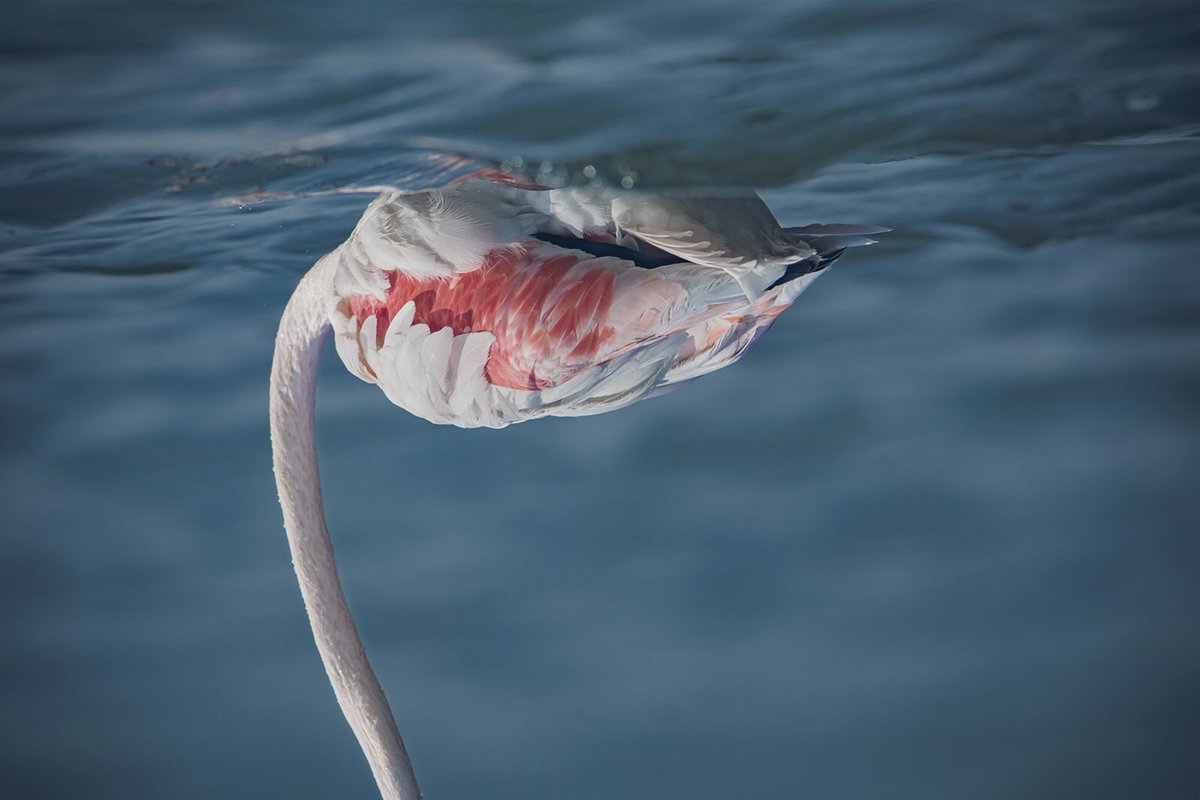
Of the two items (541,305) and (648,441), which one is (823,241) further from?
(648,441)

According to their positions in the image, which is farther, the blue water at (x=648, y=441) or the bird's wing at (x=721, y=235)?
the blue water at (x=648, y=441)

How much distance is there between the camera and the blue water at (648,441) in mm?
2285

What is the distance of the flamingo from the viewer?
2.18 m

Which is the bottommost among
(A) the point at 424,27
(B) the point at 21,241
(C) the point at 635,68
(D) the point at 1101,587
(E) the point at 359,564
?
(D) the point at 1101,587

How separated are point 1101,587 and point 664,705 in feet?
4.05

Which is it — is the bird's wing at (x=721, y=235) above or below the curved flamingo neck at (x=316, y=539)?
above

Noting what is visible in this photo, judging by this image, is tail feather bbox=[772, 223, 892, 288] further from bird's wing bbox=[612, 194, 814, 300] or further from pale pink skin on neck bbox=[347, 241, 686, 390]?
pale pink skin on neck bbox=[347, 241, 686, 390]

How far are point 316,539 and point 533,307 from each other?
0.73 meters

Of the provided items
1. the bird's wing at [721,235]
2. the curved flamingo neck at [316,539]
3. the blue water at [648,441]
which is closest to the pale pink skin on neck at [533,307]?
the bird's wing at [721,235]

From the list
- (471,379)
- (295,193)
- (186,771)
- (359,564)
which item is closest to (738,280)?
(471,379)

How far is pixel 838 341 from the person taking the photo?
3.54m

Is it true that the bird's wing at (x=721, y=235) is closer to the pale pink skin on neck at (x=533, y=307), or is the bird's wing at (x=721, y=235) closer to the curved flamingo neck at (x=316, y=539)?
the pale pink skin on neck at (x=533, y=307)

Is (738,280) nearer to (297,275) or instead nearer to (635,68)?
(635,68)

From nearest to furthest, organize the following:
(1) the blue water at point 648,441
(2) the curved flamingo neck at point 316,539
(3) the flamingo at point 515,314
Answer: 1. (2) the curved flamingo neck at point 316,539
2. (3) the flamingo at point 515,314
3. (1) the blue water at point 648,441
